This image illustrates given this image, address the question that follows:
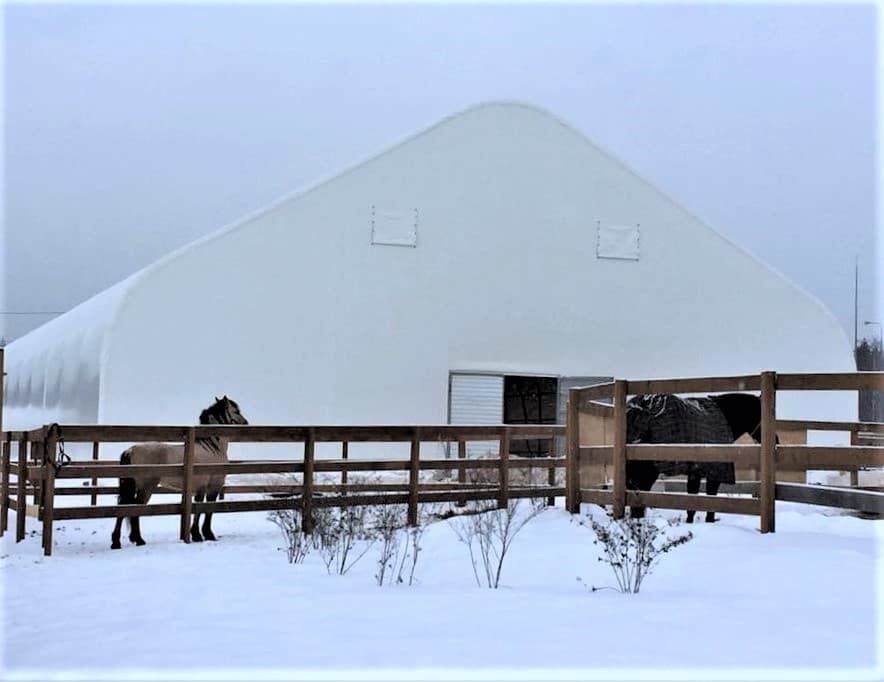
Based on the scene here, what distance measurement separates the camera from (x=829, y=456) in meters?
8.59

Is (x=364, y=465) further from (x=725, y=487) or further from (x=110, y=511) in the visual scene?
(x=725, y=487)

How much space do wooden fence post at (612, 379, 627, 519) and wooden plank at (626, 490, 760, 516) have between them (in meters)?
0.12

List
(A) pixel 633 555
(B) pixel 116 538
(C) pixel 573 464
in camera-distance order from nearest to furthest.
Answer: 1. (A) pixel 633 555
2. (B) pixel 116 538
3. (C) pixel 573 464

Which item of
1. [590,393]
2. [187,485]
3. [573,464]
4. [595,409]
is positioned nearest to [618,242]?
[595,409]

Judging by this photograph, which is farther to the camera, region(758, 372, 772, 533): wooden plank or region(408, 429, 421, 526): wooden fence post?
region(408, 429, 421, 526): wooden fence post

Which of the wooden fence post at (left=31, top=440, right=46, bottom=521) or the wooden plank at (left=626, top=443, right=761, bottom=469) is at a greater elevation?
the wooden plank at (left=626, top=443, right=761, bottom=469)

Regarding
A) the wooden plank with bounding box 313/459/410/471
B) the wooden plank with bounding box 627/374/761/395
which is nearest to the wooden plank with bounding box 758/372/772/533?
the wooden plank with bounding box 627/374/761/395

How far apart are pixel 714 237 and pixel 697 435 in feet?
40.5

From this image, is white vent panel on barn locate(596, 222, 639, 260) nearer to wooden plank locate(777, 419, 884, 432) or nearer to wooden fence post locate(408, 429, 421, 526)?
wooden plank locate(777, 419, 884, 432)

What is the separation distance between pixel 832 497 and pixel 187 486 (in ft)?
17.5

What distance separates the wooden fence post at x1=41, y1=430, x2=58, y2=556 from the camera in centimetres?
951

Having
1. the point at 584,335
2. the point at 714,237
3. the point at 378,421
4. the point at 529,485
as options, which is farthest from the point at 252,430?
the point at 714,237

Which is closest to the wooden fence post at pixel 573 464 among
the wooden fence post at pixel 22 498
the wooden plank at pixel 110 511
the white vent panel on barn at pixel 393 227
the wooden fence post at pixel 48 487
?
the wooden plank at pixel 110 511

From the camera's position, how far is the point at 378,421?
19.7 m
